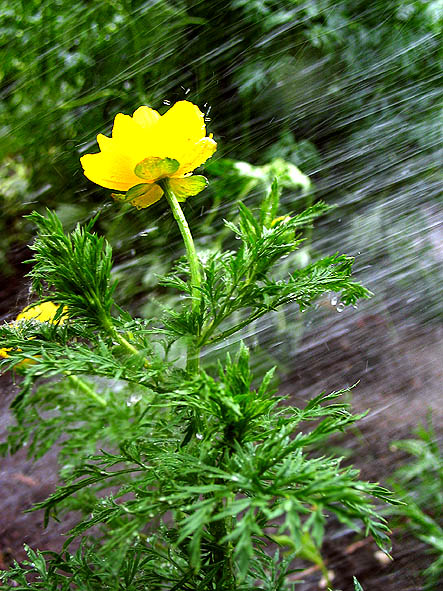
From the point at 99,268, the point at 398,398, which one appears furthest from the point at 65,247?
the point at 398,398

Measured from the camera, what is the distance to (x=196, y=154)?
1.47ft

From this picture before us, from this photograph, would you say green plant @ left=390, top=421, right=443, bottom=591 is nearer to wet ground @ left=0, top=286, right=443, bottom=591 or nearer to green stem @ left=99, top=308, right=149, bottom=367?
wet ground @ left=0, top=286, right=443, bottom=591

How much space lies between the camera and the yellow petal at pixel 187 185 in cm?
47

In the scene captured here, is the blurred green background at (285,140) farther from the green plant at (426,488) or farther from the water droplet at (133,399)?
the water droplet at (133,399)

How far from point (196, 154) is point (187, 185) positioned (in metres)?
0.03

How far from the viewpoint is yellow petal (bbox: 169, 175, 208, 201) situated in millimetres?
469

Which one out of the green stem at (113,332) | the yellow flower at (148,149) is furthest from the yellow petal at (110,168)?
the green stem at (113,332)

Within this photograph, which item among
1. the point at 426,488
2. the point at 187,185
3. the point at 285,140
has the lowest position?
the point at 426,488

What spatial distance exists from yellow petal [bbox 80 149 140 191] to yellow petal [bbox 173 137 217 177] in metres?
0.04

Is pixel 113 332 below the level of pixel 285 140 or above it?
above

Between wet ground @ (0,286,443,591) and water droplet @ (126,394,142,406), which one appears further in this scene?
wet ground @ (0,286,443,591)

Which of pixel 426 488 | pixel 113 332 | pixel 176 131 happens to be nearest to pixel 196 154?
pixel 176 131

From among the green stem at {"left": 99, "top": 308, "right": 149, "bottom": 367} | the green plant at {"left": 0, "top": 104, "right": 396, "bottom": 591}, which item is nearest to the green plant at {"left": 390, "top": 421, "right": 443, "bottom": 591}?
the green plant at {"left": 0, "top": 104, "right": 396, "bottom": 591}

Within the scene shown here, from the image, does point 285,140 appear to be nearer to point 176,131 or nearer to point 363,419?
point 363,419
